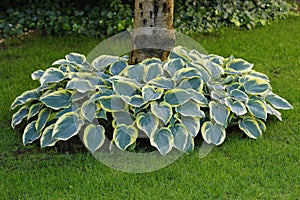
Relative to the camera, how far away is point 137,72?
3801 mm

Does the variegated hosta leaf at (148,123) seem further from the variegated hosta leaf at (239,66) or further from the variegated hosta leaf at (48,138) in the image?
the variegated hosta leaf at (239,66)

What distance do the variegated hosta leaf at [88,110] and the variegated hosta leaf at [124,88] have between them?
19cm

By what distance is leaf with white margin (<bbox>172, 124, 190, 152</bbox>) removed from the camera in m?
3.52

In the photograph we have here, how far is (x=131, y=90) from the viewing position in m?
3.65

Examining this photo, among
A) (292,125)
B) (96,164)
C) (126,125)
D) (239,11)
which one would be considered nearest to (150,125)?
(126,125)

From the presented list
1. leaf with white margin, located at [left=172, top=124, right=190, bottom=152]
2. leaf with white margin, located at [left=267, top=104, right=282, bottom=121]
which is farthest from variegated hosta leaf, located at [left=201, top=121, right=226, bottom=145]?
leaf with white margin, located at [left=267, top=104, right=282, bottom=121]

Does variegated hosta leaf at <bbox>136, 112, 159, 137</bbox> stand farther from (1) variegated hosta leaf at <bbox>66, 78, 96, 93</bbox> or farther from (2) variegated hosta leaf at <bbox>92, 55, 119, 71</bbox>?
(2) variegated hosta leaf at <bbox>92, 55, 119, 71</bbox>

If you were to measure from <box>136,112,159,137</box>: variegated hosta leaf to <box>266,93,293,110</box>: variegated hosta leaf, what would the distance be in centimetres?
103

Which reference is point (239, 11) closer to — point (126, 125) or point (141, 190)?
point (126, 125)

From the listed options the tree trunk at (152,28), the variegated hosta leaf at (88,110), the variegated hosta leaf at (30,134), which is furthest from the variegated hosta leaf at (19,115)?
the tree trunk at (152,28)

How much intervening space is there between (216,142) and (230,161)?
0.71 ft

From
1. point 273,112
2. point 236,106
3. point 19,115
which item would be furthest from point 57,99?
point 273,112

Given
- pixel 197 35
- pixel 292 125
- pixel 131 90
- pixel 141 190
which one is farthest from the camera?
pixel 197 35

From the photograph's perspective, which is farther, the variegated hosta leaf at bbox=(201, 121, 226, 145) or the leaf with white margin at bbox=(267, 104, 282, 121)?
the leaf with white margin at bbox=(267, 104, 282, 121)
